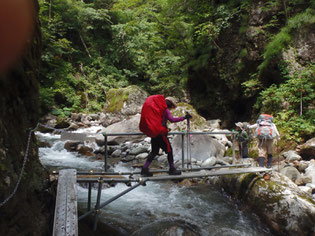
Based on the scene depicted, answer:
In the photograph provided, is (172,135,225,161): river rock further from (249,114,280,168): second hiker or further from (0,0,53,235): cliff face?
(0,0,53,235): cliff face

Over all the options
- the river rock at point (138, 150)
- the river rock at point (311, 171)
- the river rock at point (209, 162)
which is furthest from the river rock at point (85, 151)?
the river rock at point (311, 171)

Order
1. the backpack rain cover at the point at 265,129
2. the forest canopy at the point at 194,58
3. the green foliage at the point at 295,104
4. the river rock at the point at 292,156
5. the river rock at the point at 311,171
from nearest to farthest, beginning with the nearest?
1. the backpack rain cover at the point at 265,129
2. the river rock at the point at 311,171
3. the river rock at the point at 292,156
4. the green foliage at the point at 295,104
5. the forest canopy at the point at 194,58

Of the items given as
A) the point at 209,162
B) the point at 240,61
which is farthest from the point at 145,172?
the point at 240,61

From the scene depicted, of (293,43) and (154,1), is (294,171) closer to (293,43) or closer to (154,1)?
(293,43)

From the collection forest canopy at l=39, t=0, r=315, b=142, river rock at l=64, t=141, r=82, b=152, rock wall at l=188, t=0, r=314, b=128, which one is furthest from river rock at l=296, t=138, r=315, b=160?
river rock at l=64, t=141, r=82, b=152

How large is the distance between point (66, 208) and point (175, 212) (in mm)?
3408

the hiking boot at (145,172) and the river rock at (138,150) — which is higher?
the hiking boot at (145,172)

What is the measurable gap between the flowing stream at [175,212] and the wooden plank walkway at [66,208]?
6.63ft

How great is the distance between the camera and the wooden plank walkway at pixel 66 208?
2.37m

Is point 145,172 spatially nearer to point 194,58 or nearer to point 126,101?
point 126,101

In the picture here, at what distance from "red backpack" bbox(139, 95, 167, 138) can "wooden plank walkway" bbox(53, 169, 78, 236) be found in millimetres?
1567

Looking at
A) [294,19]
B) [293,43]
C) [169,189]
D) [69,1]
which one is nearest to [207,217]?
[169,189]

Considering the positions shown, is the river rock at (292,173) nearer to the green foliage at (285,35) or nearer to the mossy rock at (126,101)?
the green foliage at (285,35)

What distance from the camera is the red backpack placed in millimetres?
4254
